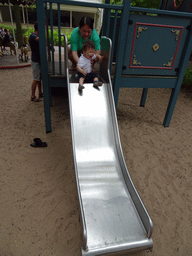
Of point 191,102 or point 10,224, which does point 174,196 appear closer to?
point 10,224

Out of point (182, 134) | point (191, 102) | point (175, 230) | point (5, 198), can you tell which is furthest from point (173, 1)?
point (5, 198)

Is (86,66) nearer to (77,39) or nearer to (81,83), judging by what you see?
(81,83)

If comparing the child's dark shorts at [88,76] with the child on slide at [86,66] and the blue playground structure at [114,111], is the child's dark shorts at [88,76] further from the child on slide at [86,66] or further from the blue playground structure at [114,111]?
the blue playground structure at [114,111]

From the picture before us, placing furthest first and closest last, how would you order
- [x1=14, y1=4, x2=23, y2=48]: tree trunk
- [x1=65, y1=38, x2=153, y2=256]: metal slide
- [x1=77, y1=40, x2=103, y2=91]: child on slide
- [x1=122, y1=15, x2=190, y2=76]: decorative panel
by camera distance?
[x1=14, y1=4, x2=23, y2=48]: tree trunk
[x1=122, y1=15, x2=190, y2=76]: decorative panel
[x1=77, y1=40, x2=103, y2=91]: child on slide
[x1=65, y1=38, x2=153, y2=256]: metal slide

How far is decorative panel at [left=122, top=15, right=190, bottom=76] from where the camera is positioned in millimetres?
3361

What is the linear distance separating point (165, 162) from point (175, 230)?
4.30ft

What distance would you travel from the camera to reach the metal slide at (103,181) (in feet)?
5.89

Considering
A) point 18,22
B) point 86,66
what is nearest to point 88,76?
point 86,66

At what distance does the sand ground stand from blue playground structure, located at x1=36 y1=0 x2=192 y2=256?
279 mm

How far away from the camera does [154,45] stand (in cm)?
357

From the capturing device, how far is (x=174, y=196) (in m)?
2.63

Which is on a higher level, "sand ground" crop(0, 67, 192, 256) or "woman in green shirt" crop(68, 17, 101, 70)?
"woman in green shirt" crop(68, 17, 101, 70)

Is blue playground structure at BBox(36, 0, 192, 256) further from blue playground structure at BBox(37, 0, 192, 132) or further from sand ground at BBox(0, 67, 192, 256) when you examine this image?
sand ground at BBox(0, 67, 192, 256)

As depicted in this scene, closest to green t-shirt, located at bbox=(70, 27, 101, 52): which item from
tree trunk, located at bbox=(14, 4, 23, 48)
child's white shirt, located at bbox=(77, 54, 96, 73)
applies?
child's white shirt, located at bbox=(77, 54, 96, 73)
